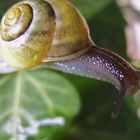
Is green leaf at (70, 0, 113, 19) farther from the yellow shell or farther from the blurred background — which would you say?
the yellow shell

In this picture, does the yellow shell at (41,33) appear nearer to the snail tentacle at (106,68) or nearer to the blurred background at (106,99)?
the snail tentacle at (106,68)

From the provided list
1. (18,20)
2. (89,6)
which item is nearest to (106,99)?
(89,6)

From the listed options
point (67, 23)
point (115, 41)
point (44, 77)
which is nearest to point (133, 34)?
point (115, 41)

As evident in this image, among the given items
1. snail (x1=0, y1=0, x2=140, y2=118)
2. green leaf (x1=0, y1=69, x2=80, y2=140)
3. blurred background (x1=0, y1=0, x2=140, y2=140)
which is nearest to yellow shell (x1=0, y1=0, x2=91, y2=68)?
snail (x1=0, y1=0, x2=140, y2=118)

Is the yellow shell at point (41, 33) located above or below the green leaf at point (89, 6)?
above

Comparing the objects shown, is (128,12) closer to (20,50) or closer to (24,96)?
(24,96)

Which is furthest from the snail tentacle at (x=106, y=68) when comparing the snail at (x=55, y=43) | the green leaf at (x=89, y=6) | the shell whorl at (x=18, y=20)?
the green leaf at (x=89, y=6)
